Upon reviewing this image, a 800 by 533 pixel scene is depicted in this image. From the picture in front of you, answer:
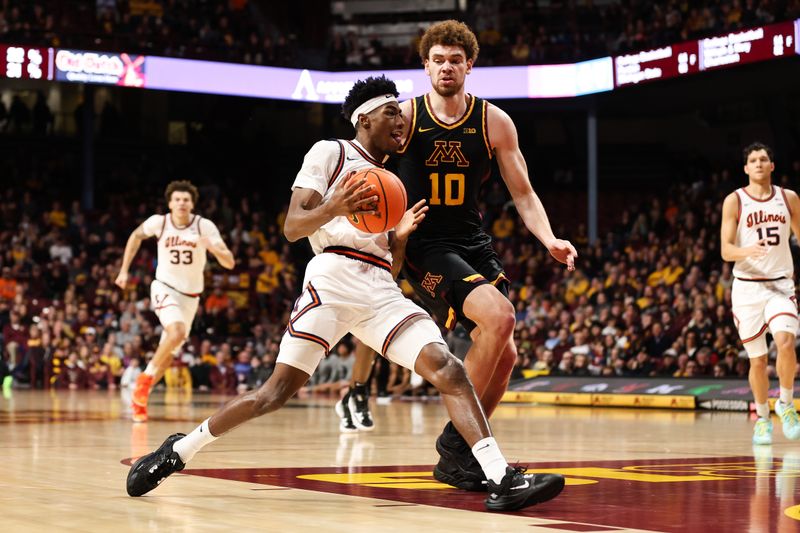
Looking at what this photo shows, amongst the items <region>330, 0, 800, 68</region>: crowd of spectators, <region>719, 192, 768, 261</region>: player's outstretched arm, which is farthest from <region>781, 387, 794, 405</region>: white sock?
<region>330, 0, 800, 68</region>: crowd of spectators

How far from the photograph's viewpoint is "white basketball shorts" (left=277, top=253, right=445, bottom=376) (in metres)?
5.21

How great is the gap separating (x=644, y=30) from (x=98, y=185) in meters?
13.7

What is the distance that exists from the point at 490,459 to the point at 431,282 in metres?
1.49

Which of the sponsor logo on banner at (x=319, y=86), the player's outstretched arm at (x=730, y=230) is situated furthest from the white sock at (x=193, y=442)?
the sponsor logo on banner at (x=319, y=86)

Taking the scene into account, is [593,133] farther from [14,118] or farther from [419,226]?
[419,226]

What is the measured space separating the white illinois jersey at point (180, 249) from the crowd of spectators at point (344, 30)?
12853 millimetres

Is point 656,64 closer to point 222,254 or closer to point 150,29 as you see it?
point 150,29

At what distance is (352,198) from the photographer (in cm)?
497

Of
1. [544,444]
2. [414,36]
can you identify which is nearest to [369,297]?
[544,444]

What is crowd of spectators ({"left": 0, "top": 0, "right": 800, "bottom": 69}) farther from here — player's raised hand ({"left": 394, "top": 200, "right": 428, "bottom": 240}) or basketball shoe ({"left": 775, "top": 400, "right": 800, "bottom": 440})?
player's raised hand ({"left": 394, "top": 200, "right": 428, "bottom": 240})

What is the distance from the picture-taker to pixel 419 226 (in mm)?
6297

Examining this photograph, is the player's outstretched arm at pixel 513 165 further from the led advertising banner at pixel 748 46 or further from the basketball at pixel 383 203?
the led advertising banner at pixel 748 46

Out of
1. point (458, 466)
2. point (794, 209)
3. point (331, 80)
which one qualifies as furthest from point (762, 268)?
point (331, 80)

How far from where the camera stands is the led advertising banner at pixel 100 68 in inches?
922
